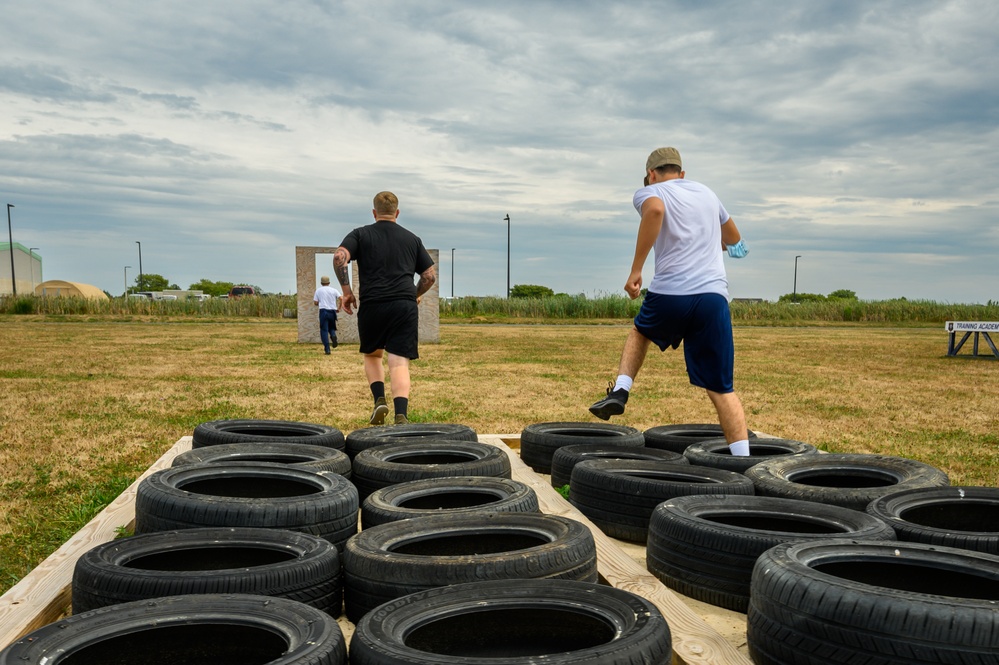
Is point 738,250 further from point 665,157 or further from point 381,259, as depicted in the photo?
point 381,259

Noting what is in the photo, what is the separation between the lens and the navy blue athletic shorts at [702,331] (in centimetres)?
477

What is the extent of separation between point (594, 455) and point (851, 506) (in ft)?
5.03

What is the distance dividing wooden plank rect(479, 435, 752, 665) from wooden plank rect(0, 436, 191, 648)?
1956 millimetres

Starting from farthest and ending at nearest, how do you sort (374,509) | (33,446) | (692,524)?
1. (33,446)
2. (374,509)
3. (692,524)

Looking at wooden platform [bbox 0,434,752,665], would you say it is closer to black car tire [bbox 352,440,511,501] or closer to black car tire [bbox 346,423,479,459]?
black car tire [bbox 352,440,511,501]

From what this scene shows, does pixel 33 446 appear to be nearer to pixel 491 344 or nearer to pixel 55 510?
pixel 55 510

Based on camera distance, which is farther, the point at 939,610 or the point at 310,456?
the point at 310,456

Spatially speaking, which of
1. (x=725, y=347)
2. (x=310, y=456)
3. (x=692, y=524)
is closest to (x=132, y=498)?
(x=310, y=456)

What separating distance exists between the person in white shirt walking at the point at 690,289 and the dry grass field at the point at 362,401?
2624 mm

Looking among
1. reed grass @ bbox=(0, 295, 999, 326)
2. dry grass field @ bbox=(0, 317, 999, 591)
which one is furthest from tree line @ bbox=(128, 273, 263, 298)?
dry grass field @ bbox=(0, 317, 999, 591)

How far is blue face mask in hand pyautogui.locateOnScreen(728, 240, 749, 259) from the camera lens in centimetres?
539

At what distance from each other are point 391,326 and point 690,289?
3001mm

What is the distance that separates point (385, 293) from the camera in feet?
22.9

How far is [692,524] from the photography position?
309 cm
